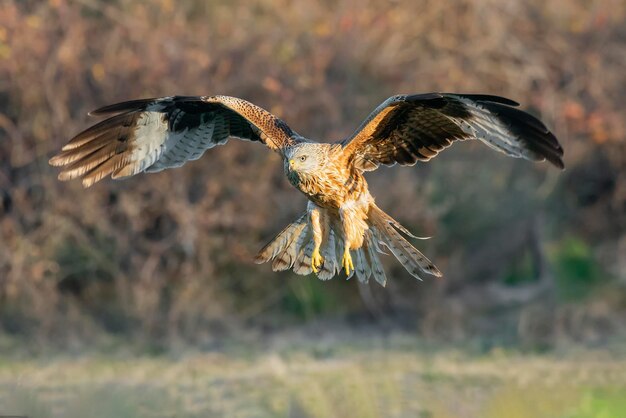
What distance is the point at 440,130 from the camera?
30.5ft

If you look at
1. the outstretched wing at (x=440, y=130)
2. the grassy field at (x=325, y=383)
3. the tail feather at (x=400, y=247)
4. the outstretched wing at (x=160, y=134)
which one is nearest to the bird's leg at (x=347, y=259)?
the tail feather at (x=400, y=247)

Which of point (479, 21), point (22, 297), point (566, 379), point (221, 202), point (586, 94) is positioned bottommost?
point (566, 379)

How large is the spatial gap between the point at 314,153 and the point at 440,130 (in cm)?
90

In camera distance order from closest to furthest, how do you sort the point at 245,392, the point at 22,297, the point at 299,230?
the point at 299,230
the point at 245,392
the point at 22,297

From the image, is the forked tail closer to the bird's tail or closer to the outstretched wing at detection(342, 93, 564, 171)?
the bird's tail

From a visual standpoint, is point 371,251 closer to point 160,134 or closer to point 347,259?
point 347,259

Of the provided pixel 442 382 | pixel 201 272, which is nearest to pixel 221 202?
pixel 201 272

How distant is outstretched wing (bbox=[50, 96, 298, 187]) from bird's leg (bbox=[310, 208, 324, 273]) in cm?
57

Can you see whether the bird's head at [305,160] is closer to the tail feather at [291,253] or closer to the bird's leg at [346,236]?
the bird's leg at [346,236]

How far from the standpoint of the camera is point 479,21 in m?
16.7

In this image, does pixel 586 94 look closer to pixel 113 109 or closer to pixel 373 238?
pixel 373 238

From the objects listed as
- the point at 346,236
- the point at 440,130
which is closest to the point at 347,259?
the point at 346,236

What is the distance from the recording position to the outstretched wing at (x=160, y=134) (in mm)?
9555

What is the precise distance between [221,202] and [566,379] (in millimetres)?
4111
